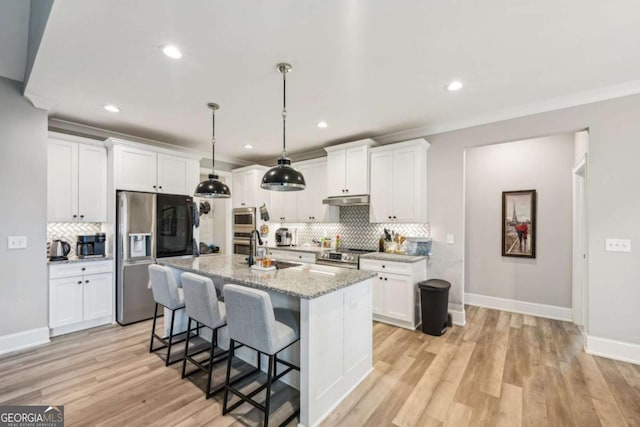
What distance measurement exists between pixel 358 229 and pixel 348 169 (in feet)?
3.53

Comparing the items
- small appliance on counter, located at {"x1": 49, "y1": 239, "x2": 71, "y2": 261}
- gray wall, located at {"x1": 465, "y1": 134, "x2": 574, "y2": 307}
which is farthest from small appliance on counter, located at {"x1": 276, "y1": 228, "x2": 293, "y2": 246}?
gray wall, located at {"x1": 465, "y1": 134, "x2": 574, "y2": 307}

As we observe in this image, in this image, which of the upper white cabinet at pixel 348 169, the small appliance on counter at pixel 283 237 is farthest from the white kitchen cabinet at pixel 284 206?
the upper white cabinet at pixel 348 169

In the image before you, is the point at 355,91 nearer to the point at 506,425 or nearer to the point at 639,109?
the point at 639,109

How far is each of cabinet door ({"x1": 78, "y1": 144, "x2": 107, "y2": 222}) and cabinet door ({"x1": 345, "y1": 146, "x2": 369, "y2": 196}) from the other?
3.58m

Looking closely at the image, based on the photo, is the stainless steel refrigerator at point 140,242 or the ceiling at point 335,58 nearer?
the ceiling at point 335,58

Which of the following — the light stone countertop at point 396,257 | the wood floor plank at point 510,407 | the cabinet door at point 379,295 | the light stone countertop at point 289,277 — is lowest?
the wood floor plank at point 510,407

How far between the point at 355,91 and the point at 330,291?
2.08 meters

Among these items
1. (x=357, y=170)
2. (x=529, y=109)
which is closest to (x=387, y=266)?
(x=357, y=170)

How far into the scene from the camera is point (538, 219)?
417 cm

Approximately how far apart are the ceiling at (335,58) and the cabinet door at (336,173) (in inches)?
37.0

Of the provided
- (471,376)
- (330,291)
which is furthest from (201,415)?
(471,376)

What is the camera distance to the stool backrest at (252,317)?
5.92 ft

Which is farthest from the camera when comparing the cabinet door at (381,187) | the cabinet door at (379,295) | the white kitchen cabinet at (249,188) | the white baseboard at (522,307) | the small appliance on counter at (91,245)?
the white kitchen cabinet at (249,188)

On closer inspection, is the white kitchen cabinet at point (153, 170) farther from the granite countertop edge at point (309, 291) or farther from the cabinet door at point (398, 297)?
the cabinet door at point (398, 297)
